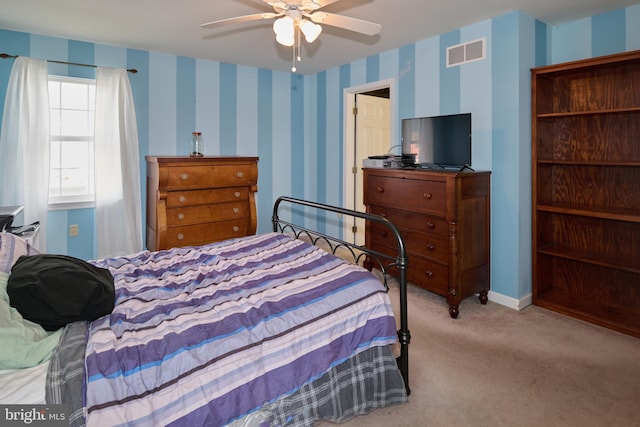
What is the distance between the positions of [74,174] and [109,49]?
1395mm

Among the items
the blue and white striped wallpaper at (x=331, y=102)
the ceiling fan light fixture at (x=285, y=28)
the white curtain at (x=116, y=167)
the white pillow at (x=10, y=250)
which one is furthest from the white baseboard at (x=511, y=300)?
the white curtain at (x=116, y=167)

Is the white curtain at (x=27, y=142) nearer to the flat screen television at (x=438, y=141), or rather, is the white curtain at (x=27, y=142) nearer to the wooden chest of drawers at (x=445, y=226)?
the wooden chest of drawers at (x=445, y=226)

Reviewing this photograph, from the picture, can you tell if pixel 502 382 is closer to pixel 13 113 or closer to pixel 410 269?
pixel 410 269

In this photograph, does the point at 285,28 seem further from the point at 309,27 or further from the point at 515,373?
the point at 515,373

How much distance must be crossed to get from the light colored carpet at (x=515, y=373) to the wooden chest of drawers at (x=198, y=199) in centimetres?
235

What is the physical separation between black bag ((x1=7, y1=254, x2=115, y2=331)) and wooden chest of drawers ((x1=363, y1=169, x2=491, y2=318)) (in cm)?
251

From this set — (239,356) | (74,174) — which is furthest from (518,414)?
(74,174)

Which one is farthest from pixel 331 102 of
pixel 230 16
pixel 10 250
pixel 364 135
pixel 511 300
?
pixel 10 250

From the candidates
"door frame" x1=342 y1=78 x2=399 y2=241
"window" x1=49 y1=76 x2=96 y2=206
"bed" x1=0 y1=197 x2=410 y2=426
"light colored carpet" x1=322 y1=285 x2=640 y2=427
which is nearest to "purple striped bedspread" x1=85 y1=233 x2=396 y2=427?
"bed" x1=0 y1=197 x2=410 y2=426

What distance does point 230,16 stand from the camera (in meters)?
3.30

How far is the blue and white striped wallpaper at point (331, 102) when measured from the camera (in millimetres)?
3301

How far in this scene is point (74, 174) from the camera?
4207 mm

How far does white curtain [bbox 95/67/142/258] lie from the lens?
161 inches

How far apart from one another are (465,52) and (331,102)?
2.04 m
